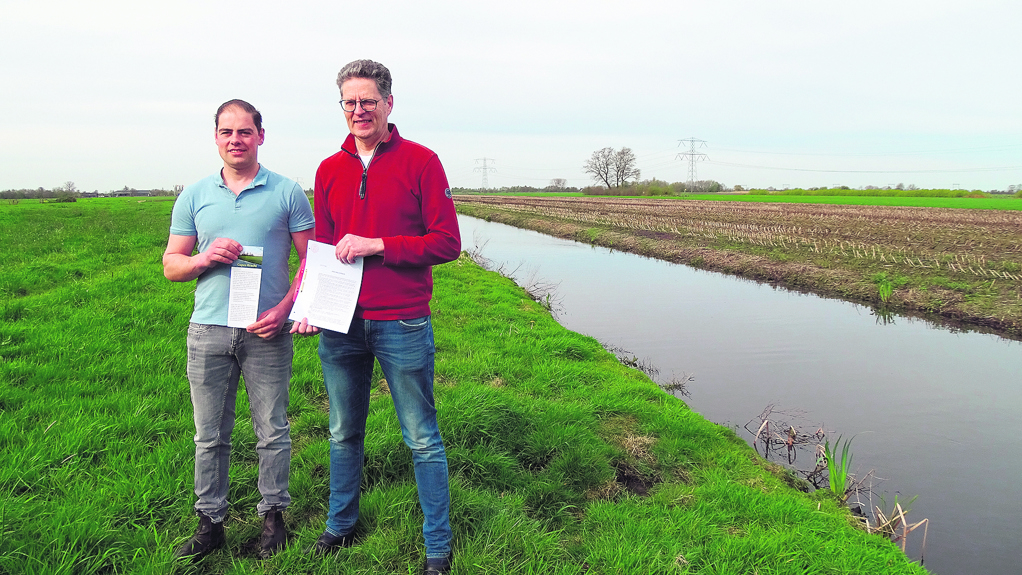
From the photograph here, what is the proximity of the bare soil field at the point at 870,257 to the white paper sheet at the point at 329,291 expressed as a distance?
11375 millimetres

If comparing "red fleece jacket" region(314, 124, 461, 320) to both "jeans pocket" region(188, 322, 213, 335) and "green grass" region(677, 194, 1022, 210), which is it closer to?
"jeans pocket" region(188, 322, 213, 335)

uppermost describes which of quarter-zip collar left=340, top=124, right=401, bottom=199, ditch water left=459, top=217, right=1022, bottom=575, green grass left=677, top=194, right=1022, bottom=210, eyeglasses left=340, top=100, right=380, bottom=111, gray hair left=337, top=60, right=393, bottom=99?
green grass left=677, top=194, right=1022, bottom=210

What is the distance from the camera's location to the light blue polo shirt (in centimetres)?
243

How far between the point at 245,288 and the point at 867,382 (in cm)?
760

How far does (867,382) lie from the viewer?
7145mm

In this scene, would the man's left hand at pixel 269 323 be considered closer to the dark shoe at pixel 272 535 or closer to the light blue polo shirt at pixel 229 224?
the light blue polo shirt at pixel 229 224

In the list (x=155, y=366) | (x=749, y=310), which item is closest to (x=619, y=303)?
(x=749, y=310)

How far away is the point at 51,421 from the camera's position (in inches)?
138

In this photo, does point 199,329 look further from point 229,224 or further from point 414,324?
point 414,324

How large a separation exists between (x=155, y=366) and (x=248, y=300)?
3.16 m

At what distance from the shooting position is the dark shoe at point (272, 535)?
258 centimetres

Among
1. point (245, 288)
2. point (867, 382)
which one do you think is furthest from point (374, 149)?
point (867, 382)

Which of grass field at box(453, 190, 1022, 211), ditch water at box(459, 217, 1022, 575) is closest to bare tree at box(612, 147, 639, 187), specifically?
grass field at box(453, 190, 1022, 211)

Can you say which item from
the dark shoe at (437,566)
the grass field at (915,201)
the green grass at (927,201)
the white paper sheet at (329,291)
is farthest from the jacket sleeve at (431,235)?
the green grass at (927,201)
